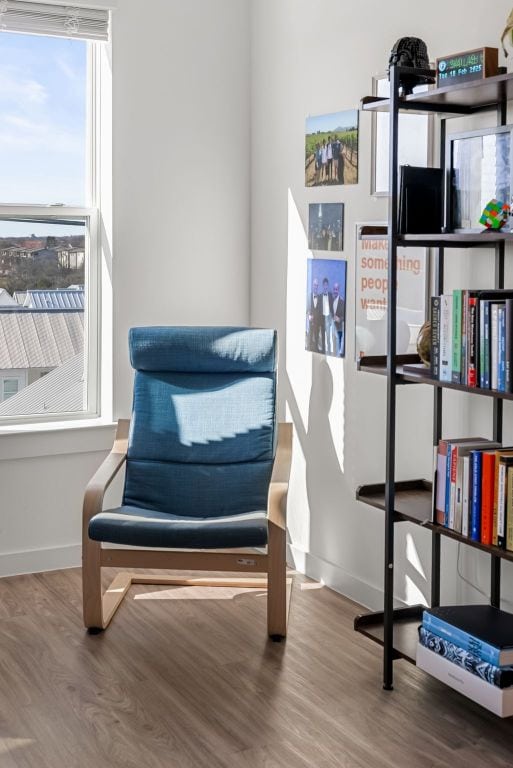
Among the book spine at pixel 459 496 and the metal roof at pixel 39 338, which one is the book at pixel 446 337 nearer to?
the book spine at pixel 459 496

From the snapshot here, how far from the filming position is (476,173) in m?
2.79

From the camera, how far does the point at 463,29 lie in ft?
9.86

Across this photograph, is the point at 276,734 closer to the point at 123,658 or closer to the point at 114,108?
the point at 123,658

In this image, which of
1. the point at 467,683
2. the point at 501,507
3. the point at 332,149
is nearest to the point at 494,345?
the point at 501,507

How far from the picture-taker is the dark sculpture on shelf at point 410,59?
112 inches

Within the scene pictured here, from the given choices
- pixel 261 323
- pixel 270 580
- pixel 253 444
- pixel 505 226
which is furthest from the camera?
pixel 261 323

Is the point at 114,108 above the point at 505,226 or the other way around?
above

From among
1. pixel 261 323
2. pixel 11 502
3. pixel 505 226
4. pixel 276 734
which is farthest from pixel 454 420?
pixel 11 502

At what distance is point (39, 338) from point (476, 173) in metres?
2.01

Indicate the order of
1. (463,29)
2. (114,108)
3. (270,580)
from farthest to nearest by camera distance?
(114,108) < (270,580) < (463,29)

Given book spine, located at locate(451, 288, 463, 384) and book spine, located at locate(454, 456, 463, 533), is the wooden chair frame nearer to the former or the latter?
book spine, located at locate(454, 456, 463, 533)

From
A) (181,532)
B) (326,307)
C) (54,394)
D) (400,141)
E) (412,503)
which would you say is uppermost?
(400,141)

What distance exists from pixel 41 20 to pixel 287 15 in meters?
0.96

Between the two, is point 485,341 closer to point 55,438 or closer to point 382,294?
point 382,294
